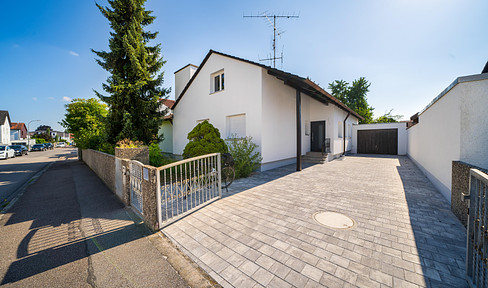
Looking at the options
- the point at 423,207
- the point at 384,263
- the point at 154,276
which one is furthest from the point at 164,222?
the point at 423,207

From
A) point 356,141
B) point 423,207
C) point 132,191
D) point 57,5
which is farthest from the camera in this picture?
point 356,141

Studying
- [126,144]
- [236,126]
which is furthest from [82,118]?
[236,126]

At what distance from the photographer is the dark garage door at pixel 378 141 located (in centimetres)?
1500

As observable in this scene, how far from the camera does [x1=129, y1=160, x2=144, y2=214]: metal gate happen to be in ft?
12.4

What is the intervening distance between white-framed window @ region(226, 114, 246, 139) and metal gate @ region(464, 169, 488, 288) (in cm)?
735

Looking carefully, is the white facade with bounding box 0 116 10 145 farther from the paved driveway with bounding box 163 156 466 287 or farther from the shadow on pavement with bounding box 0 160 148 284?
the paved driveway with bounding box 163 156 466 287

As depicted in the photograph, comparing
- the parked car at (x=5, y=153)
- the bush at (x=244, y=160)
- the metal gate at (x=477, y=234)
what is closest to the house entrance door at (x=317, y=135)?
the bush at (x=244, y=160)

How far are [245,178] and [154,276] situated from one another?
4942mm

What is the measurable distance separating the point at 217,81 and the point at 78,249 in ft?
30.5

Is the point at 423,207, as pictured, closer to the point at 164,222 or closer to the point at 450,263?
the point at 450,263

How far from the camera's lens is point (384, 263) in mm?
2184

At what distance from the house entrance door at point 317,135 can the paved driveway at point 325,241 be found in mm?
7316

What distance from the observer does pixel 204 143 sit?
655 cm

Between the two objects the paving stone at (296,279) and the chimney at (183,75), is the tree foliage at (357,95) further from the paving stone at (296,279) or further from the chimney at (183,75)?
the paving stone at (296,279)
